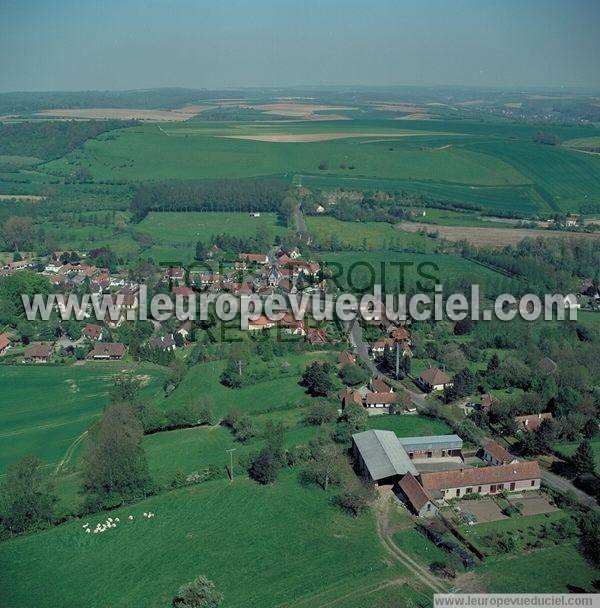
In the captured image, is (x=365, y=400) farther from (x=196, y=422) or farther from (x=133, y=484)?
(x=133, y=484)

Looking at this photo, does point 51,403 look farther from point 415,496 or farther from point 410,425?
point 415,496

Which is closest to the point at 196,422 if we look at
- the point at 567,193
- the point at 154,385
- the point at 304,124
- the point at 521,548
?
the point at 154,385

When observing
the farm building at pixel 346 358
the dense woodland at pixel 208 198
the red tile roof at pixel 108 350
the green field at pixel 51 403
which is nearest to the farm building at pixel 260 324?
the farm building at pixel 346 358

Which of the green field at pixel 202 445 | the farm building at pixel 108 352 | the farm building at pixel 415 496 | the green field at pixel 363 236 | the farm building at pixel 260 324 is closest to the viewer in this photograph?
the farm building at pixel 415 496

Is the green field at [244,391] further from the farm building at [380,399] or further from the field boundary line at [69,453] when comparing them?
the field boundary line at [69,453]

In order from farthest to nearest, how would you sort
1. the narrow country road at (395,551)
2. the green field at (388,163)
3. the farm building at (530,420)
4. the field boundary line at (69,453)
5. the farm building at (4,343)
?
1. the green field at (388,163)
2. the farm building at (4,343)
3. the farm building at (530,420)
4. the field boundary line at (69,453)
5. the narrow country road at (395,551)
